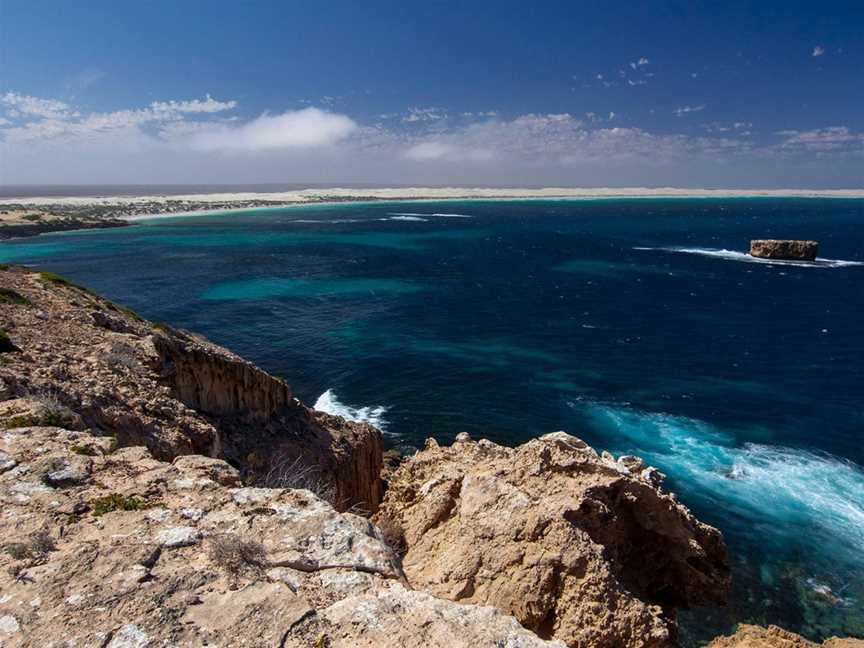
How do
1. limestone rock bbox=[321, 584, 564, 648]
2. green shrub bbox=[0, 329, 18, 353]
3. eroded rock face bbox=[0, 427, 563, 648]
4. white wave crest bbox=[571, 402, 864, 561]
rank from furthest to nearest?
white wave crest bbox=[571, 402, 864, 561]
green shrub bbox=[0, 329, 18, 353]
limestone rock bbox=[321, 584, 564, 648]
eroded rock face bbox=[0, 427, 563, 648]

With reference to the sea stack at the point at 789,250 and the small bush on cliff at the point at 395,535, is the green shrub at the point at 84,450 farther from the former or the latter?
the sea stack at the point at 789,250

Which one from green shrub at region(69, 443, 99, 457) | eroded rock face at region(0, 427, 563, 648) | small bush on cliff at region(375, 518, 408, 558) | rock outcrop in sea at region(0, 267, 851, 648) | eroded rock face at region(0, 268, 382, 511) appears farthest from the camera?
eroded rock face at region(0, 268, 382, 511)

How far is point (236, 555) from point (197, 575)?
1.90ft

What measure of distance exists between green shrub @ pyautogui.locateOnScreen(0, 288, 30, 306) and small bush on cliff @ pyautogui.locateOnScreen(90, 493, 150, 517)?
17.8 metres

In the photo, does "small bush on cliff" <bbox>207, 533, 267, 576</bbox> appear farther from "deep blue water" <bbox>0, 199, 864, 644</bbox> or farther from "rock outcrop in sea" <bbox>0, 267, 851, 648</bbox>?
"deep blue water" <bbox>0, 199, 864, 644</bbox>

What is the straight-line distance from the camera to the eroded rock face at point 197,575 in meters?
6.89

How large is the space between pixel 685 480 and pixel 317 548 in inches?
1151

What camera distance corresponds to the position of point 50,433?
12.0 metres

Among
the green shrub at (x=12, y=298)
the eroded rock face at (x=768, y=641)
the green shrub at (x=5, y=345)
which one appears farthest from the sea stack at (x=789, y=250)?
the green shrub at (x=5, y=345)

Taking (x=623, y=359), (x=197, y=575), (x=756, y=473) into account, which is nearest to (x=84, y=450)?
(x=197, y=575)

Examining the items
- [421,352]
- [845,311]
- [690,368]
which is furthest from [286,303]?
[845,311]

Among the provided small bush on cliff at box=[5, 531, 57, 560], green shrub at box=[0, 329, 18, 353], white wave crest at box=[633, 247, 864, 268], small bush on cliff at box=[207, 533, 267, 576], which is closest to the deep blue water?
white wave crest at box=[633, 247, 864, 268]

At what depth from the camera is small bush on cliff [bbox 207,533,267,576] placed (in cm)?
801

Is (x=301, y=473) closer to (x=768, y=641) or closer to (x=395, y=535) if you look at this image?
(x=395, y=535)
